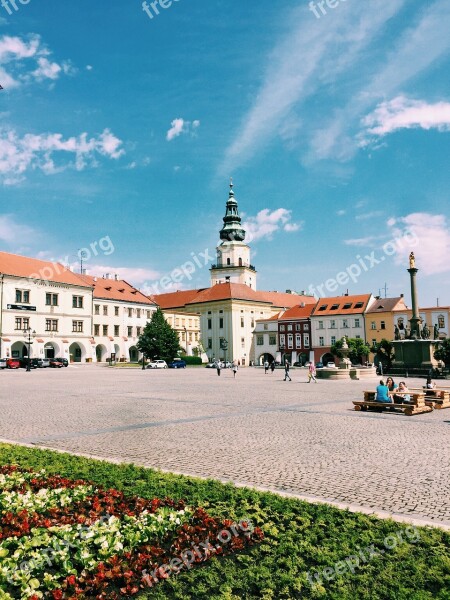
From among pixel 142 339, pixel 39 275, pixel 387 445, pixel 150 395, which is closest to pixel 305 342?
pixel 142 339

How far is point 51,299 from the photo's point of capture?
70.6 metres

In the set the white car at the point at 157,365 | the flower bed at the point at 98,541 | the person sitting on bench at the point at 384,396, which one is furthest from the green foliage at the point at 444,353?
the flower bed at the point at 98,541

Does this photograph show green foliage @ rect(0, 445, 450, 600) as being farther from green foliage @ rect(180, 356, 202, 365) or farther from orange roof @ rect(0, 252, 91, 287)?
green foliage @ rect(180, 356, 202, 365)

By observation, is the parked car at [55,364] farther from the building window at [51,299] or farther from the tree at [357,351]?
the tree at [357,351]

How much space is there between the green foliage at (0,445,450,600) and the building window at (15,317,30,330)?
63966 millimetres

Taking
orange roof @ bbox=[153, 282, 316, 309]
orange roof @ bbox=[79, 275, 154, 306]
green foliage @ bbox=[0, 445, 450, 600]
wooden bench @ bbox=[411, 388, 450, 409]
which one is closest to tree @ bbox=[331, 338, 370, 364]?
orange roof @ bbox=[153, 282, 316, 309]

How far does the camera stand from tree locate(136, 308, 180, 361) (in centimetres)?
7519

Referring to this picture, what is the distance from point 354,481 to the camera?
7.77 metres

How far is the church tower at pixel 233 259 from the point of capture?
400ft

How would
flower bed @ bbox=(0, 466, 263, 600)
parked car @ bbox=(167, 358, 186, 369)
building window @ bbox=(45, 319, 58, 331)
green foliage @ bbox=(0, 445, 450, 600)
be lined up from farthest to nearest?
Answer: parked car @ bbox=(167, 358, 186, 369)
building window @ bbox=(45, 319, 58, 331)
flower bed @ bbox=(0, 466, 263, 600)
green foliage @ bbox=(0, 445, 450, 600)

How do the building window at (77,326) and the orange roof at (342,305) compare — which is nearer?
the building window at (77,326)

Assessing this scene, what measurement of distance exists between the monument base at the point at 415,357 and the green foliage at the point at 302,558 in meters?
33.2

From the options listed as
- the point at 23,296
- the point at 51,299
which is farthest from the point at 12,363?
the point at 51,299

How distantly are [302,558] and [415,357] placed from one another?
35527 millimetres
